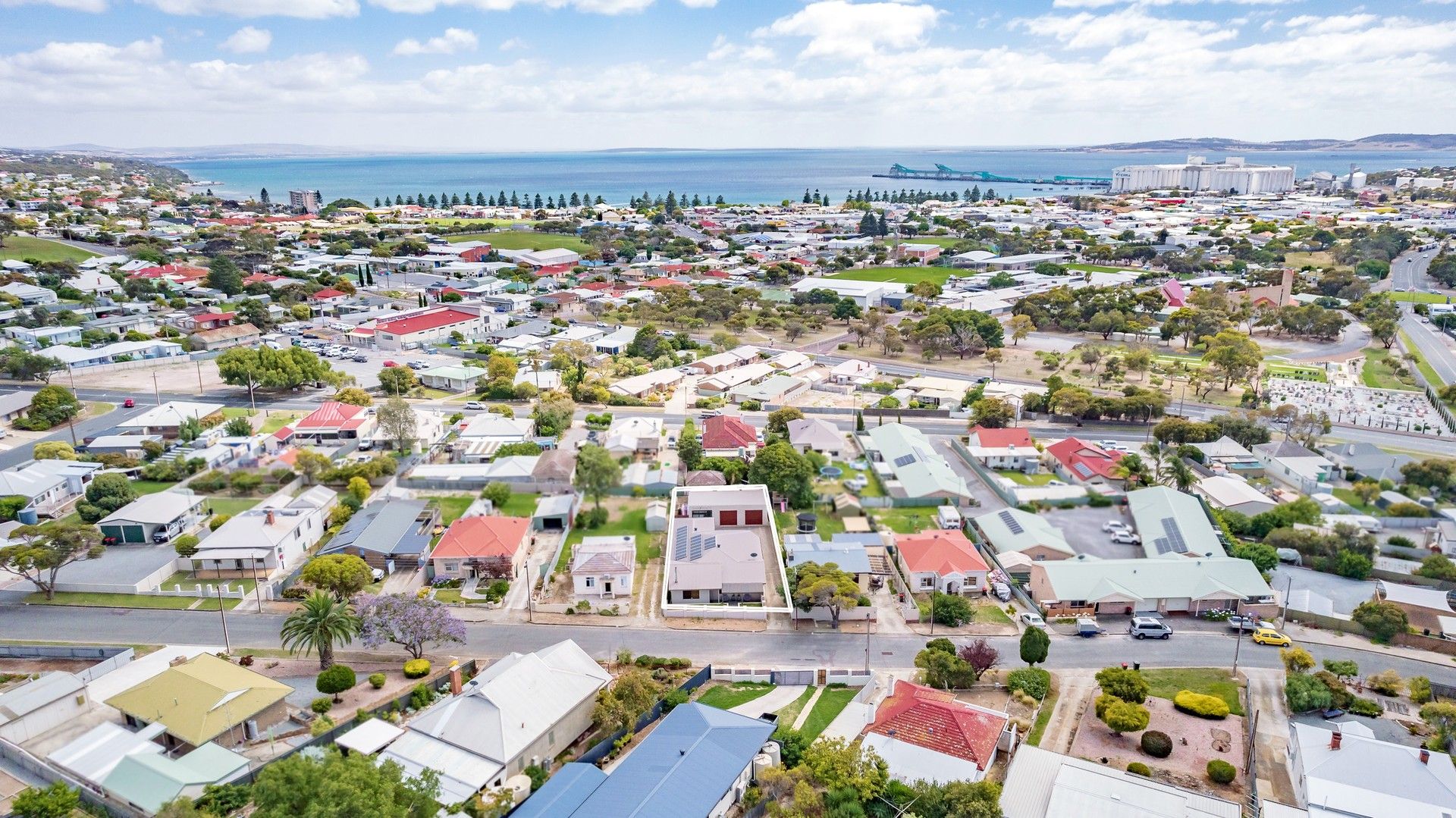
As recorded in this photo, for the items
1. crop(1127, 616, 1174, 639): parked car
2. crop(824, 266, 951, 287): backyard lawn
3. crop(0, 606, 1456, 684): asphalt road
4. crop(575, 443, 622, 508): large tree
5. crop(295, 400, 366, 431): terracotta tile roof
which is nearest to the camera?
crop(0, 606, 1456, 684): asphalt road

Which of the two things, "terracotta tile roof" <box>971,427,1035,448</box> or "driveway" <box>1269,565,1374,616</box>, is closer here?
"driveway" <box>1269,565,1374,616</box>

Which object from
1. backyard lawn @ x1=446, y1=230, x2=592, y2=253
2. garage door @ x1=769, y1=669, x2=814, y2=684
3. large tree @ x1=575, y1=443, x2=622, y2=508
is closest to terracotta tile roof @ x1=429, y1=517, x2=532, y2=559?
large tree @ x1=575, y1=443, x2=622, y2=508

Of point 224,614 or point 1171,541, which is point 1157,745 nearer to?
point 1171,541

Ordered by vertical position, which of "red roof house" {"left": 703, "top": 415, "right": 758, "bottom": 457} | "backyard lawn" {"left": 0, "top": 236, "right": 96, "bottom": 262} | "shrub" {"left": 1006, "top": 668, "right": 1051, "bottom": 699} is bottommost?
"shrub" {"left": 1006, "top": 668, "right": 1051, "bottom": 699}

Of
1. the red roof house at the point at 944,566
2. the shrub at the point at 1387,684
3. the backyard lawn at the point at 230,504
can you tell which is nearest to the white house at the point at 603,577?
the red roof house at the point at 944,566

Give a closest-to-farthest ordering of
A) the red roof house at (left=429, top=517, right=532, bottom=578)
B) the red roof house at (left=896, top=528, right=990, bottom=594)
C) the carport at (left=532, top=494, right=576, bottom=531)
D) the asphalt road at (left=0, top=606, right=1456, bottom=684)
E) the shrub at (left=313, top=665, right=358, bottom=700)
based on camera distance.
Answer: the shrub at (left=313, top=665, right=358, bottom=700), the asphalt road at (left=0, top=606, right=1456, bottom=684), the red roof house at (left=896, top=528, right=990, bottom=594), the red roof house at (left=429, top=517, right=532, bottom=578), the carport at (left=532, top=494, right=576, bottom=531)

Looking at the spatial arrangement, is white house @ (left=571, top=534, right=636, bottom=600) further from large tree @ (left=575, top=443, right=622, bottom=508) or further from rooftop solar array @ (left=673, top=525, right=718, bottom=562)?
large tree @ (left=575, top=443, right=622, bottom=508)

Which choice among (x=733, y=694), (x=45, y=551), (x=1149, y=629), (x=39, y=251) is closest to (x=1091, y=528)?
(x=1149, y=629)
